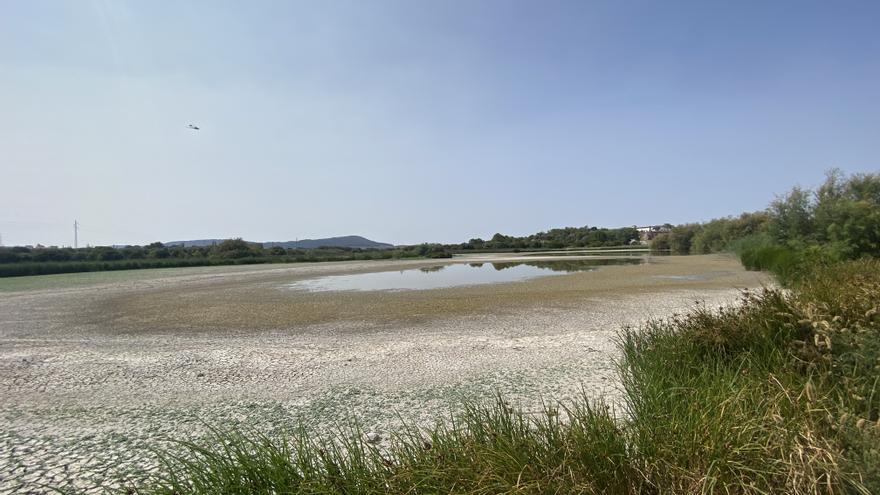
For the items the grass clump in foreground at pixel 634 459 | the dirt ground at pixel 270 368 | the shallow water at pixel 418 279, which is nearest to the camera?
the grass clump in foreground at pixel 634 459

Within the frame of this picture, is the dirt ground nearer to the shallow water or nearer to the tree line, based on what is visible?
the shallow water

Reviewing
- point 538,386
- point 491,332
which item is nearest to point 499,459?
point 538,386

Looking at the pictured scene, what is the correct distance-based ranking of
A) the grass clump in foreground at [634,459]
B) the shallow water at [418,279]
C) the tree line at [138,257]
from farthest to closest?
the tree line at [138,257] < the shallow water at [418,279] < the grass clump in foreground at [634,459]

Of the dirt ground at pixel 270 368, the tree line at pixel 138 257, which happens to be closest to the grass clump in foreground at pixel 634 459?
the dirt ground at pixel 270 368

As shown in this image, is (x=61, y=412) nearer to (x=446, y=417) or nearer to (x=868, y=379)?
(x=446, y=417)

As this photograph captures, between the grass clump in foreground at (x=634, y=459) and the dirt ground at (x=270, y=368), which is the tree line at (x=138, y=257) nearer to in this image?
the dirt ground at (x=270, y=368)

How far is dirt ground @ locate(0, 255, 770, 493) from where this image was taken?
5141 millimetres

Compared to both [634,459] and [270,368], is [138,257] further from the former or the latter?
[634,459]

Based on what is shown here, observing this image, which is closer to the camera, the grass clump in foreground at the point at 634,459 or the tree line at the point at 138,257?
the grass clump in foreground at the point at 634,459

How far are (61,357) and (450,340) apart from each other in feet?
27.9

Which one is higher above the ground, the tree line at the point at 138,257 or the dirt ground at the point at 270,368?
the tree line at the point at 138,257

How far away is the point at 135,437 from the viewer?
5074mm

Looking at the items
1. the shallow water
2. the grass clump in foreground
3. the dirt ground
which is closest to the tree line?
the shallow water

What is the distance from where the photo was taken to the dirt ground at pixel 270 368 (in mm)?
5141
